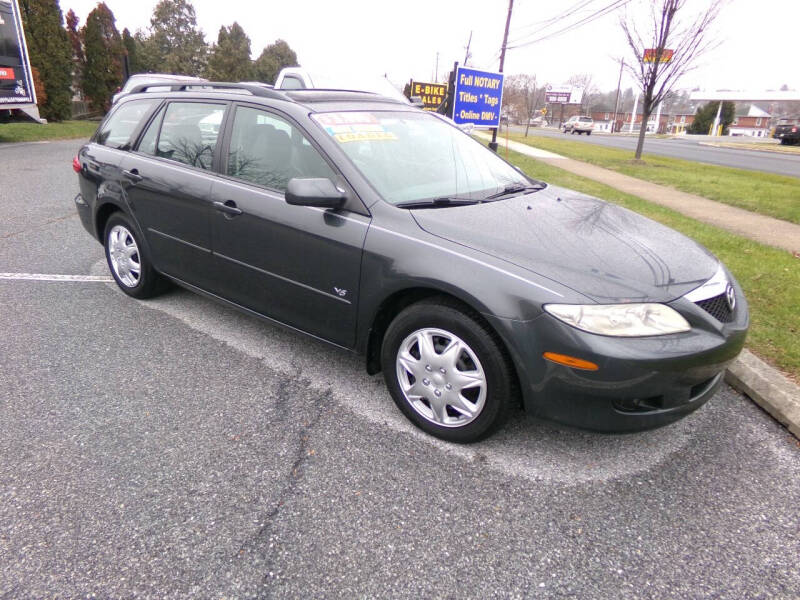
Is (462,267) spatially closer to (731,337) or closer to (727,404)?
(731,337)

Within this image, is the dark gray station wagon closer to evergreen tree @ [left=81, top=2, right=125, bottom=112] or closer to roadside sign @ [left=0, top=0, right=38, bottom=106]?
roadside sign @ [left=0, top=0, right=38, bottom=106]

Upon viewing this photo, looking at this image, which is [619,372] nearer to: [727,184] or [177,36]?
[727,184]

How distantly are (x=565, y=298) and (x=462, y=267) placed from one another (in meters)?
0.48

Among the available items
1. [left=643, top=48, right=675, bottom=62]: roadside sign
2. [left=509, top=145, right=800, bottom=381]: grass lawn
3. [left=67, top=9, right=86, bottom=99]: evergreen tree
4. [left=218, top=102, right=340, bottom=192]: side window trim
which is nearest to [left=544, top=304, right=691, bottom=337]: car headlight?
Result: [left=218, top=102, right=340, bottom=192]: side window trim

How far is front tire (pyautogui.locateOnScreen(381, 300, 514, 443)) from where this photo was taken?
249cm

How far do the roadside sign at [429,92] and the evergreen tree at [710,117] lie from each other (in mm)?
48486

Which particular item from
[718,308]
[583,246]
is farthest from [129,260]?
[718,308]

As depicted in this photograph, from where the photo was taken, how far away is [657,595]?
195cm

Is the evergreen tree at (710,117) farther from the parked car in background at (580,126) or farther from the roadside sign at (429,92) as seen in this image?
the roadside sign at (429,92)

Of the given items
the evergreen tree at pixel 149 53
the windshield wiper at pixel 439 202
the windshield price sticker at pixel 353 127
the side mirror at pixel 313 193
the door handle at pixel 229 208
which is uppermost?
the evergreen tree at pixel 149 53

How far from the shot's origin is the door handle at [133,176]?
3984 mm

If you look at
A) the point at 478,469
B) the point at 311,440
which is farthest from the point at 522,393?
the point at 311,440

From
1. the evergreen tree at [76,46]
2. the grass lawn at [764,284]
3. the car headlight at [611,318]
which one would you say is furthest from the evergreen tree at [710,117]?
the car headlight at [611,318]

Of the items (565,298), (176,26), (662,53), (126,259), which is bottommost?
(126,259)
